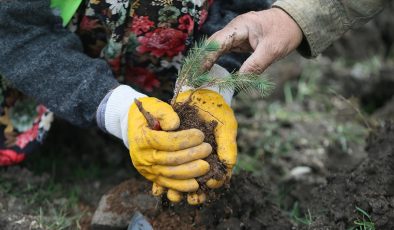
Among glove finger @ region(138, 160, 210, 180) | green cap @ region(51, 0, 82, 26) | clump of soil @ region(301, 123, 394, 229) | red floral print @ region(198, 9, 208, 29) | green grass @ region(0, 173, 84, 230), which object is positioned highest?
green cap @ region(51, 0, 82, 26)

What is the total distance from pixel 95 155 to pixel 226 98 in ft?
3.11

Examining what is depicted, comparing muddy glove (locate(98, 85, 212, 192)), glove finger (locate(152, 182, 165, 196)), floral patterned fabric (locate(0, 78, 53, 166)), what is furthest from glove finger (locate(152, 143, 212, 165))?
floral patterned fabric (locate(0, 78, 53, 166))

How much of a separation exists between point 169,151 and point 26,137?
35.9 inches

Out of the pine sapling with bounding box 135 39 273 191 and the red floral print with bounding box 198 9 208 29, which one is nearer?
the pine sapling with bounding box 135 39 273 191

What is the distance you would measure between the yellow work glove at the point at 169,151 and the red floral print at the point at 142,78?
2.04 ft

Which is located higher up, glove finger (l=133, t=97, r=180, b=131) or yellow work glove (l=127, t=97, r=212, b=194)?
glove finger (l=133, t=97, r=180, b=131)

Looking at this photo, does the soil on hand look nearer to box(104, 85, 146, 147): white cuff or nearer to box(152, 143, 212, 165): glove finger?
box(152, 143, 212, 165): glove finger

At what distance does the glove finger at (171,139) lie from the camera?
5.11ft

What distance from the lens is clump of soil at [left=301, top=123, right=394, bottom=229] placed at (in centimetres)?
175

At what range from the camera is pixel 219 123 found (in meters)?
1.69

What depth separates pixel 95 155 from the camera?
2.64 m

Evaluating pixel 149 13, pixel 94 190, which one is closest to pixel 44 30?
pixel 149 13

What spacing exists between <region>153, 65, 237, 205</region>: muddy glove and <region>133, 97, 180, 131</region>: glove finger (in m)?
0.12

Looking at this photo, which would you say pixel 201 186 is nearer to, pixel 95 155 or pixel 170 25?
pixel 170 25
